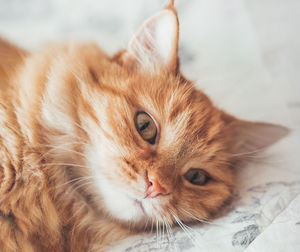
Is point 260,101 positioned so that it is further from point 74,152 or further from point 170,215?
point 74,152

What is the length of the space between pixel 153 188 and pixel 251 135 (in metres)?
0.66

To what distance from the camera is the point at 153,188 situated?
1066 millimetres

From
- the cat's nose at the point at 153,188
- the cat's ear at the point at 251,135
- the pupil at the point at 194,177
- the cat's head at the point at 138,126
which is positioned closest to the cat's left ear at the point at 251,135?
the cat's ear at the point at 251,135

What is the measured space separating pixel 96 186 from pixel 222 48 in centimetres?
138

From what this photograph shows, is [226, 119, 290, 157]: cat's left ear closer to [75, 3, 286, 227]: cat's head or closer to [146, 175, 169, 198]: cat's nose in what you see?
[75, 3, 286, 227]: cat's head

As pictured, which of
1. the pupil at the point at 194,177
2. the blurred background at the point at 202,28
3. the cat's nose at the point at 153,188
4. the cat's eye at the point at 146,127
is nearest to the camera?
the cat's nose at the point at 153,188

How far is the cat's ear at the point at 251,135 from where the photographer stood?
1453 mm

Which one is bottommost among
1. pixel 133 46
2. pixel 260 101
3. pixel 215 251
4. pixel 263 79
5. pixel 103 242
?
pixel 103 242

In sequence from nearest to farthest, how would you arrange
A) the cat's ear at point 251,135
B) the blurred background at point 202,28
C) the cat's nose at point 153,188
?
the cat's nose at point 153,188 < the cat's ear at point 251,135 < the blurred background at point 202,28

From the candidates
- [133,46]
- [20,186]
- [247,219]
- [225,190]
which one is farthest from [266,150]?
[20,186]

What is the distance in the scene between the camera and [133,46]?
1332mm

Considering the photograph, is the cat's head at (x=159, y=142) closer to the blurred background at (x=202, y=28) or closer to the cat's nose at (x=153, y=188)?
the cat's nose at (x=153, y=188)

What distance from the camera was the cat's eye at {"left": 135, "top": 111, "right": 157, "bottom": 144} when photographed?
1206mm

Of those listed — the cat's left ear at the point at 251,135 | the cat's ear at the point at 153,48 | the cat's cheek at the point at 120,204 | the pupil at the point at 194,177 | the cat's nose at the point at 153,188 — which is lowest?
the cat's cheek at the point at 120,204
